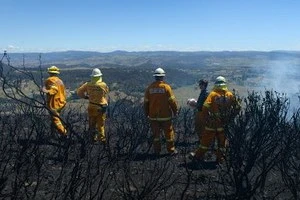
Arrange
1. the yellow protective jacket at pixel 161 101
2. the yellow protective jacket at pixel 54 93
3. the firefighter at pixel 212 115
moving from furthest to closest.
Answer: the yellow protective jacket at pixel 54 93 → the yellow protective jacket at pixel 161 101 → the firefighter at pixel 212 115

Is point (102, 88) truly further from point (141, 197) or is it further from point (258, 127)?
point (141, 197)

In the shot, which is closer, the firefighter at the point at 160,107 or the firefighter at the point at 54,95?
the firefighter at the point at 160,107

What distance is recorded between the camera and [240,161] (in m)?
5.20

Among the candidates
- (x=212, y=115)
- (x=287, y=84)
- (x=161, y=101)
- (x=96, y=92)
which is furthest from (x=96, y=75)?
(x=287, y=84)

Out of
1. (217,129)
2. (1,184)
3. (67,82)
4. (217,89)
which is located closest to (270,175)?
(217,129)

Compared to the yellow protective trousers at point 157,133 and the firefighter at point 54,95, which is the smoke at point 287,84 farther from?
the firefighter at point 54,95

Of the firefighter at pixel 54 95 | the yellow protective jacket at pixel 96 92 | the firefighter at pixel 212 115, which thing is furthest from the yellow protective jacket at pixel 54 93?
the firefighter at pixel 212 115

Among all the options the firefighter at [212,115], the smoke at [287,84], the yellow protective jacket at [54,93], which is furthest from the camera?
the smoke at [287,84]

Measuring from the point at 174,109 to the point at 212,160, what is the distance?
3.96 ft

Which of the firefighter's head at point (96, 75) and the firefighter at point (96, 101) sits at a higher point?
the firefighter's head at point (96, 75)

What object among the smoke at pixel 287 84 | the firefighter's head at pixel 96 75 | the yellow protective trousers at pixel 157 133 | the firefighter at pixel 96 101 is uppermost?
the firefighter's head at pixel 96 75

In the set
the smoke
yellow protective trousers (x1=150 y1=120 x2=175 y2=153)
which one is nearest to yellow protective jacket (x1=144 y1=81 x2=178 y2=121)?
yellow protective trousers (x1=150 y1=120 x2=175 y2=153)

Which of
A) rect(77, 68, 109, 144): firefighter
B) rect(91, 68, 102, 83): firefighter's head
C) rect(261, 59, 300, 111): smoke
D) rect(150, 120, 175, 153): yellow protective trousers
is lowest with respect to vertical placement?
rect(261, 59, 300, 111): smoke

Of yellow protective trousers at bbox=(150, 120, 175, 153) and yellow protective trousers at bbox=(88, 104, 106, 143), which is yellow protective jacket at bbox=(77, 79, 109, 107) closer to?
yellow protective trousers at bbox=(88, 104, 106, 143)
